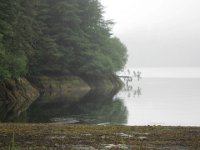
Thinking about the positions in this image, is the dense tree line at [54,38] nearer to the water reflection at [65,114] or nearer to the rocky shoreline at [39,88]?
the rocky shoreline at [39,88]

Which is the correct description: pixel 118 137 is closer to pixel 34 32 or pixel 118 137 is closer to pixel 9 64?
pixel 9 64

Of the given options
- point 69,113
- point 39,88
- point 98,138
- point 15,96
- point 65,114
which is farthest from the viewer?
point 39,88

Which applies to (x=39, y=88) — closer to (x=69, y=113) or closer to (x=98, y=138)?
(x=69, y=113)

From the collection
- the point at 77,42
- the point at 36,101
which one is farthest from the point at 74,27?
the point at 36,101

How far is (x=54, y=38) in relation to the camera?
2576 inches

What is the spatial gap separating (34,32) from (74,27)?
14.0 m

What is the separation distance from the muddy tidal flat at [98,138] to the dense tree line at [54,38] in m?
20.8

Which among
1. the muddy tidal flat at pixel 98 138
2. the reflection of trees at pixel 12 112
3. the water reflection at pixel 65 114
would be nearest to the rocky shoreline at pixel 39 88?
the reflection of trees at pixel 12 112

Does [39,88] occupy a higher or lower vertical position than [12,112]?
higher

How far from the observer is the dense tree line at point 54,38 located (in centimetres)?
4681

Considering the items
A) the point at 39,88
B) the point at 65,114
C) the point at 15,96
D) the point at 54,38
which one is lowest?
the point at 65,114

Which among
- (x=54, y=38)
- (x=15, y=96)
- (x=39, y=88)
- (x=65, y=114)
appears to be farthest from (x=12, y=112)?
(x=54, y=38)

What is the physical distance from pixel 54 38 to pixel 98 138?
154 ft

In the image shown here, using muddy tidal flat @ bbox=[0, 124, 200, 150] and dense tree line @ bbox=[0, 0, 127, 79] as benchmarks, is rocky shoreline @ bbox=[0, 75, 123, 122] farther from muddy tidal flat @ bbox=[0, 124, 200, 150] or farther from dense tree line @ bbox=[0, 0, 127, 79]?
muddy tidal flat @ bbox=[0, 124, 200, 150]
